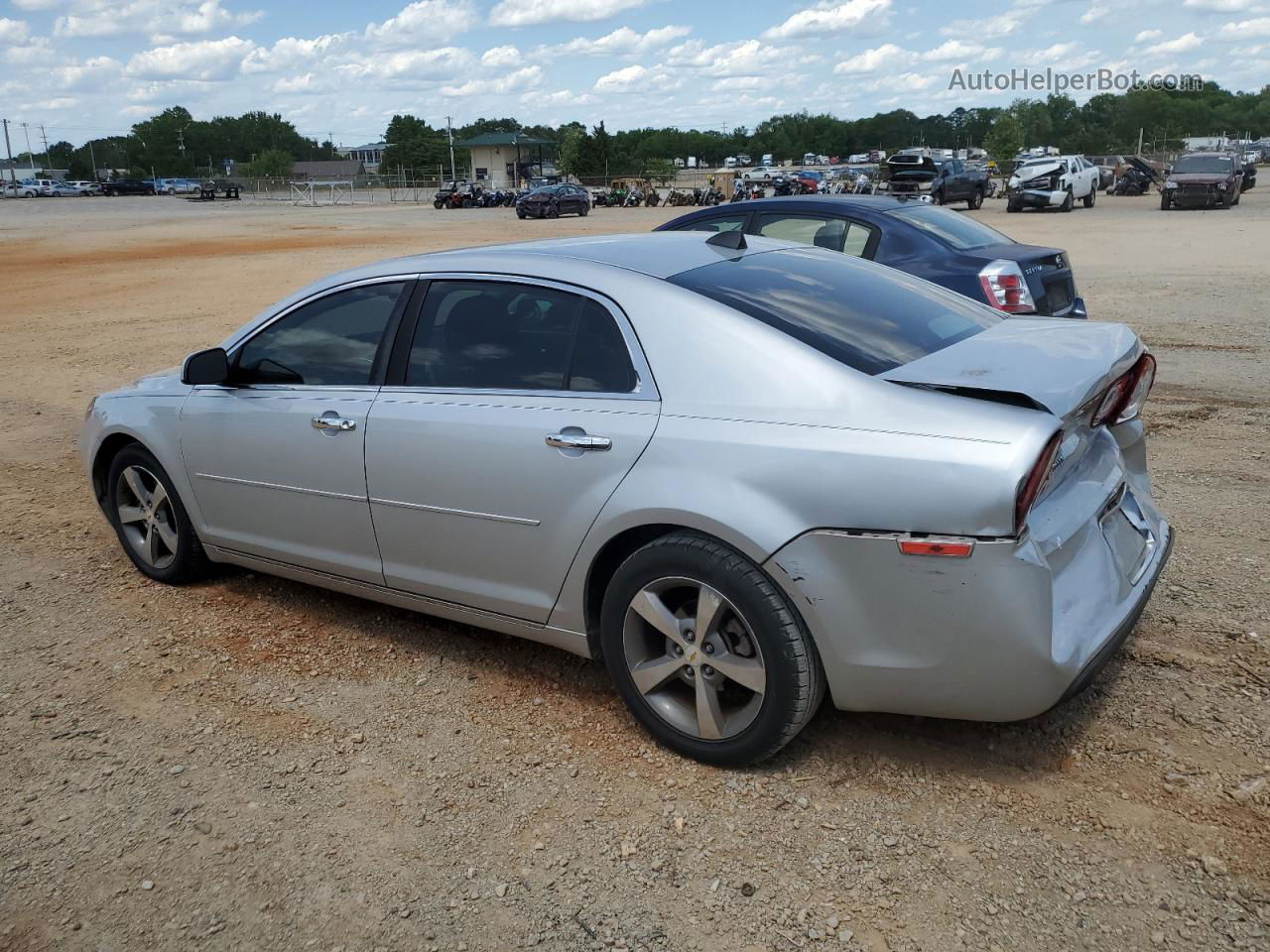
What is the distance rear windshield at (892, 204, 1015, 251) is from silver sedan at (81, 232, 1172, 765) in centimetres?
431

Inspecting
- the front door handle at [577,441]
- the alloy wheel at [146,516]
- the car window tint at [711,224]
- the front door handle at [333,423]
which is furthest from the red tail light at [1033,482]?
the car window tint at [711,224]

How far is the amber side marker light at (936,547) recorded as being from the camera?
277 centimetres

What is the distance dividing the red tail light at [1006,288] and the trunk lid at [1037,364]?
160 inches

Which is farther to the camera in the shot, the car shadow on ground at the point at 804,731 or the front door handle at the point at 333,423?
the front door handle at the point at 333,423

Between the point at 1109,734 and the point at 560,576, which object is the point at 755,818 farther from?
the point at 1109,734

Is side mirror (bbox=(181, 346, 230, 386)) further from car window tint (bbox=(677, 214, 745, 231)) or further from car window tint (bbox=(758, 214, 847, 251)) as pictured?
car window tint (bbox=(677, 214, 745, 231))

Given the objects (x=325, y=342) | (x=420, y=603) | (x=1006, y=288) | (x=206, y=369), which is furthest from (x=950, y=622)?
(x=1006, y=288)

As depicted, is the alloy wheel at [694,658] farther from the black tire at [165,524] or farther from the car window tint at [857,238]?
the car window tint at [857,238]

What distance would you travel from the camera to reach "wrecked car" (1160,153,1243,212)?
111 ft

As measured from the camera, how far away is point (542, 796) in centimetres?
330

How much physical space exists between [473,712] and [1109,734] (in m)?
2.11

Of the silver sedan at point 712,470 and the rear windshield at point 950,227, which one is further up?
the rear windshield at point 950,227

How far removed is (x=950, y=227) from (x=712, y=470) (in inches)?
246

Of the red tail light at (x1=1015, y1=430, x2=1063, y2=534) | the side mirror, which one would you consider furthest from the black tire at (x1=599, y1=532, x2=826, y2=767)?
the side mirror
